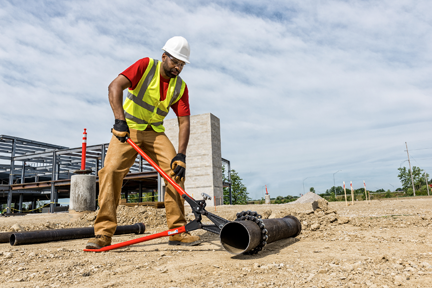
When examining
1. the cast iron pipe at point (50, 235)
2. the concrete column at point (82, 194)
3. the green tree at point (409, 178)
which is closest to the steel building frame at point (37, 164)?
the concrete column at point (82, 194)

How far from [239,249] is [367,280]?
1178 mm

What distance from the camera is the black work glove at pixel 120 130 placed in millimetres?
3361

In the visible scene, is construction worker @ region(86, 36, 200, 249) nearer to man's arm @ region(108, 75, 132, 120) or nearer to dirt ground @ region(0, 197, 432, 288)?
man's arm @ region(108, 75, 132, 120)

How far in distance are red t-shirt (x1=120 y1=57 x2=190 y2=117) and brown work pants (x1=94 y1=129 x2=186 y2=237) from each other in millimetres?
431

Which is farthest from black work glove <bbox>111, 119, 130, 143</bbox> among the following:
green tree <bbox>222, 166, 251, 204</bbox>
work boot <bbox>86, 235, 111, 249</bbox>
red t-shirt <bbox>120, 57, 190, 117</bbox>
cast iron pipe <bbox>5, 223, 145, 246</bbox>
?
green tree <bbox>222, 166, 251, 204</bbox>

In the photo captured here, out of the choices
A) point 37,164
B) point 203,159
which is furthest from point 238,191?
point 37,164

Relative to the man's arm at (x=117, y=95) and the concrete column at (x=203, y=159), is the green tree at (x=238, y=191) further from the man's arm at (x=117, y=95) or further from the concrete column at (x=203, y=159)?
the man's arm at (x=117, y=95)

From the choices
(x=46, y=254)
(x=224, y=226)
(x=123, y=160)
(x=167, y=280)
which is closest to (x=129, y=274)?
(x=167, y=280)

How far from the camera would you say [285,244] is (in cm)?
340

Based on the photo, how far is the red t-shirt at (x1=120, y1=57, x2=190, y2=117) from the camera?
3506 mm

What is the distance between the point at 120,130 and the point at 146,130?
0.49 m

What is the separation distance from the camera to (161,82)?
147 inches

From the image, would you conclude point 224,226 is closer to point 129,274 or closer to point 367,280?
point 129,274

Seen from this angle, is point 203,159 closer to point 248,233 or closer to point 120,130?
point 120,130
